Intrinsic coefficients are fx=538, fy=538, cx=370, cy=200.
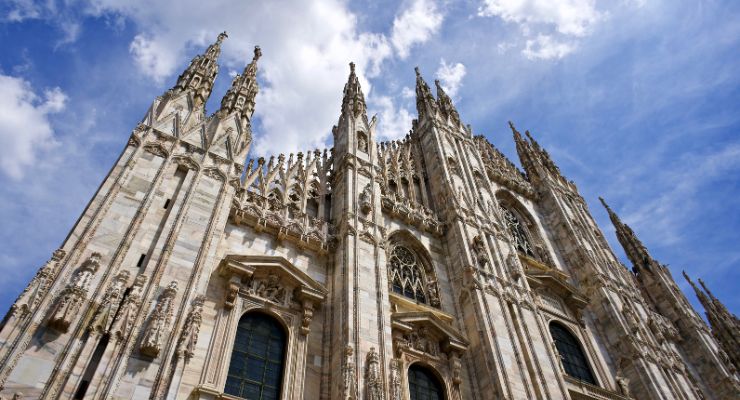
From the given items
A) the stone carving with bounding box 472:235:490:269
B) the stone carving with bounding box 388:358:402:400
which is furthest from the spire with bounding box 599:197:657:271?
the stone carving with bounding box 388:358:402:400

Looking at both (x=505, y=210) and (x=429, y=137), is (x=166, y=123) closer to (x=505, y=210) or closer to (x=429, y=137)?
(x=429, y=137)

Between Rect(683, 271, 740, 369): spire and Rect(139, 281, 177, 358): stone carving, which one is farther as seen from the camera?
Rect(683, 271, 740, 369): spire

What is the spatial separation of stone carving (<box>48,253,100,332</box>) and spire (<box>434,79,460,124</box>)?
1976 centimetres

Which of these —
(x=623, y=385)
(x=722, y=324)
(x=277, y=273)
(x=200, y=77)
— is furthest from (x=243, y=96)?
(x=722, y=324)

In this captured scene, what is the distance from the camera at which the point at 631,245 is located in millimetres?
30391

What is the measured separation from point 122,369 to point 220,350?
259 centimetres

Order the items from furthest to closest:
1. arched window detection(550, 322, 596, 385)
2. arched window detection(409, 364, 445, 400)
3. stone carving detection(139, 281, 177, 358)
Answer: arched window detection(550, 322, 596, 385) < arched window detection(409, 364, 445, 400) < stone carving detection(139, 281, 177, 358)

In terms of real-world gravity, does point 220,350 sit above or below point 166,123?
below

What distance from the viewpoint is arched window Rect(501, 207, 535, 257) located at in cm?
2297

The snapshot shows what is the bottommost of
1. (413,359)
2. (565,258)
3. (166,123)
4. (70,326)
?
(70,326)

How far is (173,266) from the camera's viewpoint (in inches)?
431

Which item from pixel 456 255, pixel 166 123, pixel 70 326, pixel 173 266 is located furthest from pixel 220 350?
pixel 456 255

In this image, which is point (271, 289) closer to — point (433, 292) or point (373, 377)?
point (373, 377)

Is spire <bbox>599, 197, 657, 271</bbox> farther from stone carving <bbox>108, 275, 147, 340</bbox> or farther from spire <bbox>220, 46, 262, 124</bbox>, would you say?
stone carving <bbox>108, 275, 147, 340</bbox>
